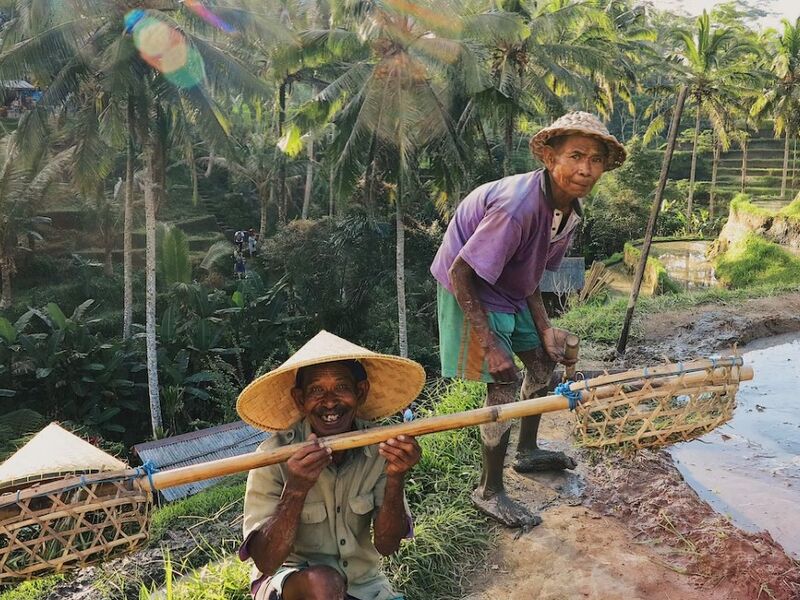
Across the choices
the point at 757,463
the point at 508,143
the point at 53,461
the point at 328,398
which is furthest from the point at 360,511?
the point at 508,143

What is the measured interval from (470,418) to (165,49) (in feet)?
37.4

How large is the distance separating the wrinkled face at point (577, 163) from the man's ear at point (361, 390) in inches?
50.1

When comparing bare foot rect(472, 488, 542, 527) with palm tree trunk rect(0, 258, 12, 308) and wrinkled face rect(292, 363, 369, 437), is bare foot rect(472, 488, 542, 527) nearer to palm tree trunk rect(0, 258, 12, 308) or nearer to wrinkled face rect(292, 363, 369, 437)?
wrinkled face rect(292, 363, 369, 437)

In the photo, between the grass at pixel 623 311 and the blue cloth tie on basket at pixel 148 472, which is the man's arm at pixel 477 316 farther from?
the grass at pixel 623 311

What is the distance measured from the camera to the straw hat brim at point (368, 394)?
2.18m

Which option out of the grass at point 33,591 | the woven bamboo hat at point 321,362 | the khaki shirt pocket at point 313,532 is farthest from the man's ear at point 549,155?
the grass at point 33,591

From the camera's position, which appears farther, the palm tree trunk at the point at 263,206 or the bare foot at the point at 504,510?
the palm tree trunk at the point at 263,206

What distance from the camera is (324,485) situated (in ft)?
7.27

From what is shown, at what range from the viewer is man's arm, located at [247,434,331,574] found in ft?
6.44

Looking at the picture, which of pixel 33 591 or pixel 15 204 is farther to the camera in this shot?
pixel 15 204

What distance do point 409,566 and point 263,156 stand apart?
24.7 meters

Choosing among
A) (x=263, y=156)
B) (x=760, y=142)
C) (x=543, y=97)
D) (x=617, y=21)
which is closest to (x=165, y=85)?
(x=543, y=97)

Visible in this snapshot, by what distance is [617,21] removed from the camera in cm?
3141

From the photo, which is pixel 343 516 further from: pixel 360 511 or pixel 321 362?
pixel 321 362
